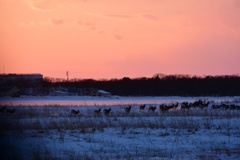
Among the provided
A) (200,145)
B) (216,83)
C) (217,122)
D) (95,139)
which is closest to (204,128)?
(217,122)

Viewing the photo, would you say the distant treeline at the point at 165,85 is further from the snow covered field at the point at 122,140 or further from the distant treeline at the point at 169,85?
the snow covered field at the point at 122,140

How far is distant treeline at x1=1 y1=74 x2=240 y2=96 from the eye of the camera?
93.7m

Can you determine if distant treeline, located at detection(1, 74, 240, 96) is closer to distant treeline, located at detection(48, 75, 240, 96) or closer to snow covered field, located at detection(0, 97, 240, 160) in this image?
distant treeline, located at detection(48, 75, 240, 96)

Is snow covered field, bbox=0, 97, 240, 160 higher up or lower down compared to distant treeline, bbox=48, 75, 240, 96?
lower down

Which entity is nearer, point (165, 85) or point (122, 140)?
point (122, 140)

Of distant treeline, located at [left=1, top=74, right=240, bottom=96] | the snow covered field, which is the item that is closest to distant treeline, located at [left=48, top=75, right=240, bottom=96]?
distant treeline, located at [left=1, top=74, right=240, bottom=96]

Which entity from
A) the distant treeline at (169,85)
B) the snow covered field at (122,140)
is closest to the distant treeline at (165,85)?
the distant treeline at (169,85)

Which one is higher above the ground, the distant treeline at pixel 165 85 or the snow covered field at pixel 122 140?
the distant treeline at pixel 165 85

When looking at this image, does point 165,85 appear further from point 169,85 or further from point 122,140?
point 122,140

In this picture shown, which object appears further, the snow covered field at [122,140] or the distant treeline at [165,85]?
the distant treeline at [165,85]

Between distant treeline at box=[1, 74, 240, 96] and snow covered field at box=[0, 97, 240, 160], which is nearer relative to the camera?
snow covered field at box=[0, 97, 240, 160]

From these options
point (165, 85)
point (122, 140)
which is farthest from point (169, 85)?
point (122, 140)

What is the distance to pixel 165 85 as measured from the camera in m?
99.4

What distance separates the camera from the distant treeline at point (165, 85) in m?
93.7
